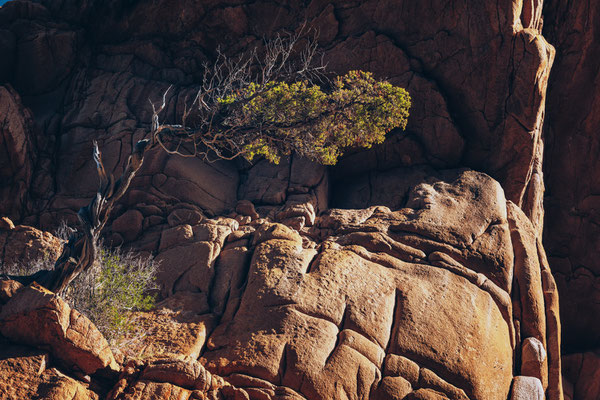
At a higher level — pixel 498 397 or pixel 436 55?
pixel 436 55

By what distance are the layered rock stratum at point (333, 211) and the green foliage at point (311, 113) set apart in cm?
263

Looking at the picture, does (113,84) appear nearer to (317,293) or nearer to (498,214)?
(317,293)

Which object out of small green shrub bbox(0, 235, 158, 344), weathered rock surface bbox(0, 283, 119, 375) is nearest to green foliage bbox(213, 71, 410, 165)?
small green shrub bbox(0, 235, 158, 344)

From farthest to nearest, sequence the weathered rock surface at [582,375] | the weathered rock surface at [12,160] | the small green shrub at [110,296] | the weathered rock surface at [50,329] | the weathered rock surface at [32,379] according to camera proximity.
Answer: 1. the weathered rock surface at [582,375]
2. the weathered rock surface at [12,160]
3. the small green shrub at [110,296]
4. the weathered rock surface at [50,329]
5. the weathered rock surface at [32,379]

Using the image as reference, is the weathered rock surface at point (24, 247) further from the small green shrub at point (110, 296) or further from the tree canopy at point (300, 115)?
the tree canopy at point (300, 115)

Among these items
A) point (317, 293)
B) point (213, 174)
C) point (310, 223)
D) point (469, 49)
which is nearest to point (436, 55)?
point (469, 49)

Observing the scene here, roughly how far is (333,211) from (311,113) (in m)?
3.69

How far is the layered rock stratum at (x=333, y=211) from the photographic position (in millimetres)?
11648

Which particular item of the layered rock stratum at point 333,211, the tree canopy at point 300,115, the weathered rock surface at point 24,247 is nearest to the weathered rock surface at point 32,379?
the layered rock stratum at point 333,211

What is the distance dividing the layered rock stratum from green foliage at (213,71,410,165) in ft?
8.64

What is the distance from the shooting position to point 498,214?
16.1 metres

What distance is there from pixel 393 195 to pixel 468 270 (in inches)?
177

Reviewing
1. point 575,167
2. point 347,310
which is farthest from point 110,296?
point 575,167

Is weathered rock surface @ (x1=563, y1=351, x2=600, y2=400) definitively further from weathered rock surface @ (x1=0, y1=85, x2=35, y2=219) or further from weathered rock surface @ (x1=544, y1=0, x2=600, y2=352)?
weathered rock surface @ (x1=0, y1=85, x2=35, y2=219)
